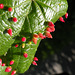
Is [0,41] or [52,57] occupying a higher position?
[0,41]

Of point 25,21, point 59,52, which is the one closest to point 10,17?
point 25,21

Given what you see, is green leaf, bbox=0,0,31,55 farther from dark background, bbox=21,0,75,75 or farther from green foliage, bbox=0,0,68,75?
dark background, bbox=21,0,75,75

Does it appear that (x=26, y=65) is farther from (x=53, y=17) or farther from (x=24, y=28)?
(x=53, y=17)

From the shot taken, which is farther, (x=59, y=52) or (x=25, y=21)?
(x=59, y=52)

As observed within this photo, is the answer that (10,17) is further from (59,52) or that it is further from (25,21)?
(59,52)

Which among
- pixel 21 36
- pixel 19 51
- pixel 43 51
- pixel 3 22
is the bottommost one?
pixel 43 51

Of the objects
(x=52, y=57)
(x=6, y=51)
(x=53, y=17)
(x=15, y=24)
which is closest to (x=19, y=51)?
(x=6, y=51)
